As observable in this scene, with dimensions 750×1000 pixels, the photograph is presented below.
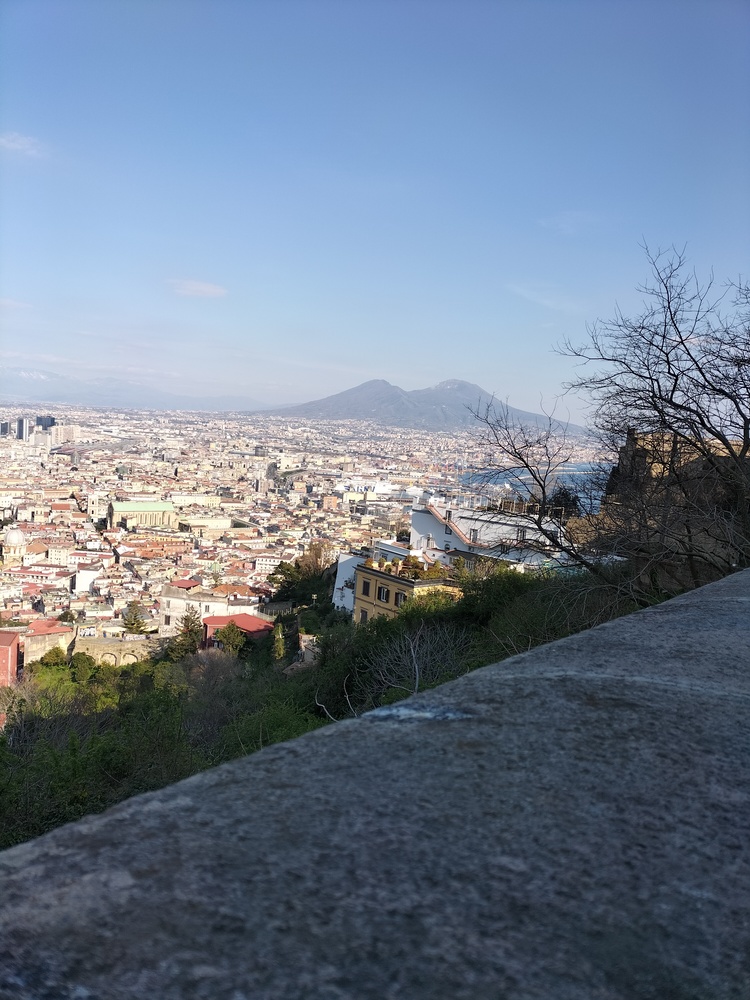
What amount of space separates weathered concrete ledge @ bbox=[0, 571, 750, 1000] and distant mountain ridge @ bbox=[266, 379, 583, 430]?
238 ft

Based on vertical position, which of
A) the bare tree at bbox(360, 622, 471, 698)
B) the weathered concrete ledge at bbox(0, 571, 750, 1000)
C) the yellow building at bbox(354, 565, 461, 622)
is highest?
the weathered concrete ledge at bbox(0, 571, 750, 1000)

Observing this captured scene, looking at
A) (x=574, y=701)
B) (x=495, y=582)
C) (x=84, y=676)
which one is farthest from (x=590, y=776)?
(x=84, y=676)

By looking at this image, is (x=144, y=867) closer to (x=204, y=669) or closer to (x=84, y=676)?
(x=204, y=669)

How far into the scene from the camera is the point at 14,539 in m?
51.8

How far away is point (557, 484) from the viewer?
7047mm

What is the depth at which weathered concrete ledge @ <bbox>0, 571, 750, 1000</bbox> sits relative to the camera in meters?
0.64

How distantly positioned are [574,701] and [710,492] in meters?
5.85

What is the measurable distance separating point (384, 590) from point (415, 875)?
1554 centimetres

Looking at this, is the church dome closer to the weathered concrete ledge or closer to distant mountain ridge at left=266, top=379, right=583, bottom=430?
distant mountain ridge at left=266, top=379, right=583, bottom=430

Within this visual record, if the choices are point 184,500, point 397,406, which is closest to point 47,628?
point 184,500

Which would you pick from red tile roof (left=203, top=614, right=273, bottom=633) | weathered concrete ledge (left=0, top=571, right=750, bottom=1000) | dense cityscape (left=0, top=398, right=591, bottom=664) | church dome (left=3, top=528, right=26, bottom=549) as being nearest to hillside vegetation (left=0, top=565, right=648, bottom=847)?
dense cityscape (left=0, top=398, right=591, bottom=664)

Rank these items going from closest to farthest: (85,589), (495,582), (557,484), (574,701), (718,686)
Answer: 1. (574,701)
2. (718,686)
3. (557,484)
4. (495,582)
5. (85,589)

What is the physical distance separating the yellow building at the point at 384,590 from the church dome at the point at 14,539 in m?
40.8

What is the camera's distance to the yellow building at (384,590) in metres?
14.8
